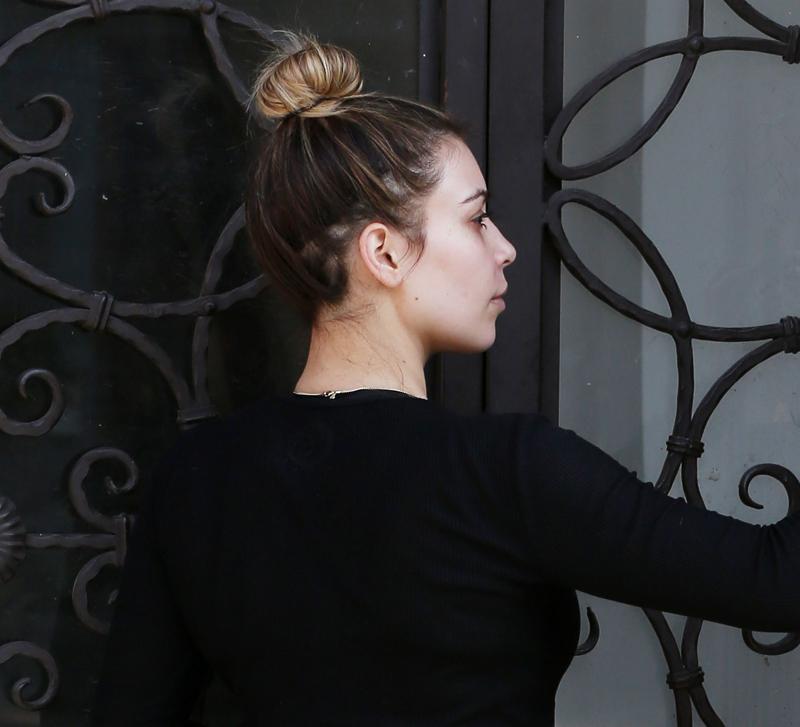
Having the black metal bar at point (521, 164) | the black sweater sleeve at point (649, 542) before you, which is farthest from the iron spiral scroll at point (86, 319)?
the black sweater sleeve at point (649, 542)

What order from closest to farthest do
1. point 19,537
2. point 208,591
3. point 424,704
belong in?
1. point 424,704
2. point 208,591
3. point 19,537

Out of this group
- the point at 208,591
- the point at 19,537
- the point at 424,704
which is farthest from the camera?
the point at 19,537

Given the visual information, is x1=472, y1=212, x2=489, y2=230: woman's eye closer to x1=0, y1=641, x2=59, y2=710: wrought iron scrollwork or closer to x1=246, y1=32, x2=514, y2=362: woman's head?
x1=246, y1=32, x2=514, y2=362: woman's head

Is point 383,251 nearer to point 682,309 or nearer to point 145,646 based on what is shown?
point 145,646

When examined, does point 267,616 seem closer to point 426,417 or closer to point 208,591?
point 208,591

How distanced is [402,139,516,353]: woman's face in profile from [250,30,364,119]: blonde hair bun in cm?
13

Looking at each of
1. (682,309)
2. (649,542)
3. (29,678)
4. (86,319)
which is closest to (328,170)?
(649,542)

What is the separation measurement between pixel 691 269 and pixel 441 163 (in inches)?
25.0

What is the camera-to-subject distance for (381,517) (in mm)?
1069

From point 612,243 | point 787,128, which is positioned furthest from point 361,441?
point 787,128

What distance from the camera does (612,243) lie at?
173 cm

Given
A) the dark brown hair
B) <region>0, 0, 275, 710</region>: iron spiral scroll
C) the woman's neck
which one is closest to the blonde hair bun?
the dark brown hair

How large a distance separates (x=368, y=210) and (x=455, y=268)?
0.37ft

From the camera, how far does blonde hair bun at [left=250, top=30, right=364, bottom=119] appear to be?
1260 mm
